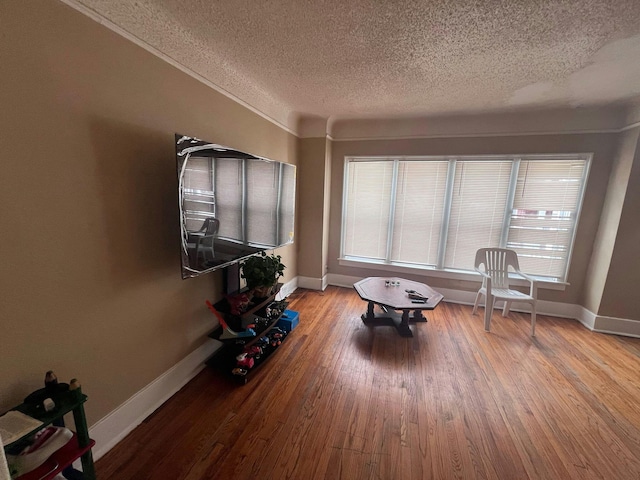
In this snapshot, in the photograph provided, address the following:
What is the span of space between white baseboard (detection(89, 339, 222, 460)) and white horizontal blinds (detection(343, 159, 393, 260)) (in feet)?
8.01

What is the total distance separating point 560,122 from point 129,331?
4.44 m

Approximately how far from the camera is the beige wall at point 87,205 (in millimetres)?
982

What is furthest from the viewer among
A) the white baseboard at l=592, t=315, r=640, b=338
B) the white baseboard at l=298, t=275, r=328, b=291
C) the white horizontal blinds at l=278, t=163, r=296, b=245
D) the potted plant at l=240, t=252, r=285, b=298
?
the white baseboard at l=298, t=275, r=328, b=291

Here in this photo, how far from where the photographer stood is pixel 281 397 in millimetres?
1747

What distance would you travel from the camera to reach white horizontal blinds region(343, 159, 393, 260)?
11.6 feet

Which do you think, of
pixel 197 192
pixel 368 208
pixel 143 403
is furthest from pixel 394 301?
pixel 143 403

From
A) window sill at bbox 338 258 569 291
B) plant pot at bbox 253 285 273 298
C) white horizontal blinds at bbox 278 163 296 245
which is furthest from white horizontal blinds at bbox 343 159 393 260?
plant pot at bbox 253 285 273 298

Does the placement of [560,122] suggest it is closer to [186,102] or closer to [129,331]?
[186,102]

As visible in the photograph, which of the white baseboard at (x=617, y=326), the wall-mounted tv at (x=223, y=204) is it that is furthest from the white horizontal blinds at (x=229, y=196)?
the white baseboard at (x=617, y=326)

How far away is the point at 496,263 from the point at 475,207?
0.75 meters

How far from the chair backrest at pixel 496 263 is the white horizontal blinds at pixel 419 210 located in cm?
57

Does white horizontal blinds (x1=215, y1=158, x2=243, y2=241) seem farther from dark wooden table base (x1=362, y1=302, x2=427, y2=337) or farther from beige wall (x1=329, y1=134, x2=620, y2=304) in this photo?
beige wall (x1=329, y1=134, x2=620, y2=304)

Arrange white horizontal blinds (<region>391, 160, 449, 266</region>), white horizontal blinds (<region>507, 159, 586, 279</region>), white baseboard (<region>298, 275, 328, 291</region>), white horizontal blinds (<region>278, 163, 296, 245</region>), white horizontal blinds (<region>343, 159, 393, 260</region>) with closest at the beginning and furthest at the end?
1. white horizontal blinds (<region>278, 163, 296, 245</region>)
2. white horizontal blinds (<region>507, 159, 586, 279</region>)
3. white horizontal blinds (<region>391, 160, 449, 266</region>)
4. white horizontal blinds (<region>343, 159, 393, 260</region>)
5. white baseboard (<region>298, 275, 328, 291</region>)

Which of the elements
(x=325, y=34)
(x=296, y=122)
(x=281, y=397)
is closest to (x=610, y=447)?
(x=281, y=397)
